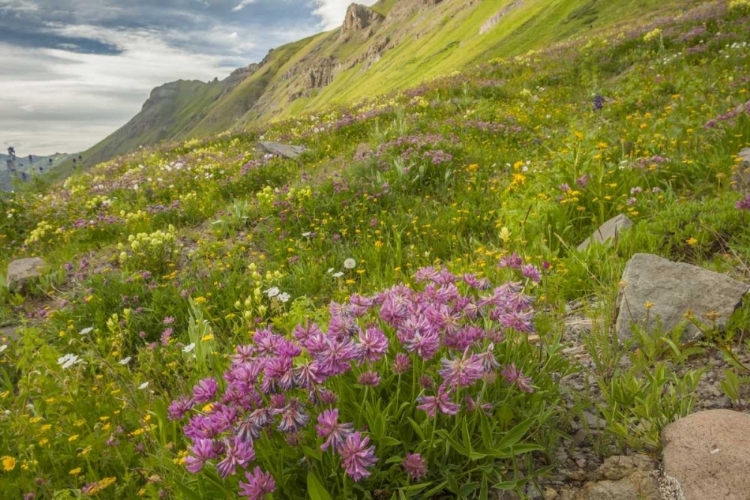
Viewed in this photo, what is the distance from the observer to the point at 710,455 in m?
2.04

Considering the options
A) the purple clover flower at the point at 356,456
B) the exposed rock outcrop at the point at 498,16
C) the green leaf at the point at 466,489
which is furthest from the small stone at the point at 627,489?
the exposed rock outcrop at the point at 498,16

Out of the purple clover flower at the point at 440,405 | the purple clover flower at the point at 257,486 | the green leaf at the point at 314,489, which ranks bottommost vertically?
the green leaf at the point at 314,489

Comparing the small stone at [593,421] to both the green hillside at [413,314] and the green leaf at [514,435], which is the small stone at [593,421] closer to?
the green hillside at [413,314]

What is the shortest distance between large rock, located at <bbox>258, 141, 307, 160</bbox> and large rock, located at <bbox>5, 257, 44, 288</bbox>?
602 centimetres

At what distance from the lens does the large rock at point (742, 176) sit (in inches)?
197

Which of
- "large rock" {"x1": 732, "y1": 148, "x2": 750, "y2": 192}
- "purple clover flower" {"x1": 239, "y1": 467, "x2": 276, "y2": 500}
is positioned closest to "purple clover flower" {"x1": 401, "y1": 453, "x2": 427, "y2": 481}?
"purple clover flower" {"x1": 239, "y1": 467, "x2": 276, "y2": 500}

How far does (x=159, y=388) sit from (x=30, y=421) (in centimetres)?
98

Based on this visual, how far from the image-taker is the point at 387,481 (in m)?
2.24

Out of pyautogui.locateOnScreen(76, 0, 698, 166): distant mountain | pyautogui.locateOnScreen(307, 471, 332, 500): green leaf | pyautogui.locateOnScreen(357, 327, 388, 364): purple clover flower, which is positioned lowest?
pyautogui.locateOnScreen(307, 471, 332, 500): green leaf

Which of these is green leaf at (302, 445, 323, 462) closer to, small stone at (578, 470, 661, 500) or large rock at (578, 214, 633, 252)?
small stone at (578, 470, 661, 500)

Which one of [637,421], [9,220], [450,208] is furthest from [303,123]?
[637,421]

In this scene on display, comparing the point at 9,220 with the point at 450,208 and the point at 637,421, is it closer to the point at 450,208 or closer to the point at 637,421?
the point at 450,208

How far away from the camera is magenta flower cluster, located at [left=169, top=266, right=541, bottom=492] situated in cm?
182

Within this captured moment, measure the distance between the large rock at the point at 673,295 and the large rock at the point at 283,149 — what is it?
32.2ft
